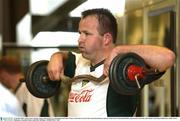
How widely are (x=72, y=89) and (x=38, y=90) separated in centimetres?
10

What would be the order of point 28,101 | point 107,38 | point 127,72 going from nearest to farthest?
1. point 127,72
2. point 107,38
3. point 28,101

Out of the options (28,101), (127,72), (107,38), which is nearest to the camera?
(127,72)

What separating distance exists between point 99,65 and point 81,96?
100 mm

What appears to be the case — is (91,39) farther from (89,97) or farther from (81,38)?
(89,97)

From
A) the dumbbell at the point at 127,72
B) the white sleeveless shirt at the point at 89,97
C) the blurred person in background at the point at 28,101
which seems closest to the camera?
the dumbbell at the point at 127,72

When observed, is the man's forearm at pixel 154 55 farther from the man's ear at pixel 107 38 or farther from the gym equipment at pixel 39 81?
the gym equipment at pixel 39 81

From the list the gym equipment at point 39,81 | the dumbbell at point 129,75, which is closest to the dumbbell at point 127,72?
the dumbbell at point 129,75

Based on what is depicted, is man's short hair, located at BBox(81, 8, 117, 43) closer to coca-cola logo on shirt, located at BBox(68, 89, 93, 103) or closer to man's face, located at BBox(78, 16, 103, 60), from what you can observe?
man's face, located at BBox(78, 16, 103, 60)

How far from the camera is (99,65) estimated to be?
3.60 ft

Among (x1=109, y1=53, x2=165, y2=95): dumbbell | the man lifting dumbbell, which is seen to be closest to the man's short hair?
the man lifting dumbbell

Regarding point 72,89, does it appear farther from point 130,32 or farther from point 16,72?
point 16,72

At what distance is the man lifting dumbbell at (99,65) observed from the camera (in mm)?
1054

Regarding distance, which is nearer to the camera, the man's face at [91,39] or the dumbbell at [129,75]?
the dumbbell at [129,75]

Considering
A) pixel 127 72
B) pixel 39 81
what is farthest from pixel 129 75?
pixel 39 81
